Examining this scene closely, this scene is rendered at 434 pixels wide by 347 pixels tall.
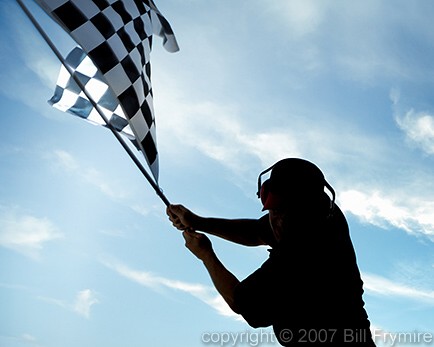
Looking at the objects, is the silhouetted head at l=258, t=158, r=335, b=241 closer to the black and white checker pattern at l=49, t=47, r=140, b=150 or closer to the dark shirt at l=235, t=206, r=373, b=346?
the dark shirt at l=235, t=206, r=373, b=346

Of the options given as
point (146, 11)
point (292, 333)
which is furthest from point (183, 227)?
point (146, 11)

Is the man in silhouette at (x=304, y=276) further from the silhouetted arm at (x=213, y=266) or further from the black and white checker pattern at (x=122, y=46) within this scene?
the black and white checker pattern at (x=122, y=46)

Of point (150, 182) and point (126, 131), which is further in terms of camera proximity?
point (126, 131)

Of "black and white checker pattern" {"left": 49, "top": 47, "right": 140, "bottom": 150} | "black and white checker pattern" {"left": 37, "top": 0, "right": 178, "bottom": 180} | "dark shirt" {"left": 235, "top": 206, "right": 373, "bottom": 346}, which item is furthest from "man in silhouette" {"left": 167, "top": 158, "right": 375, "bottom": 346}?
"black and white checker pattern" {"left": 49, "top": 47, "right": 140, "bottom": 150}

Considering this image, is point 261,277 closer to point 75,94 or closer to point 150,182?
point 150,182

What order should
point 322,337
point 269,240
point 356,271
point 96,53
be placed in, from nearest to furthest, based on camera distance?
point 322,337
point 356,271
point 96,53
point 269,240

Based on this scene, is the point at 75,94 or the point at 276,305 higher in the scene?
the point at 75,94

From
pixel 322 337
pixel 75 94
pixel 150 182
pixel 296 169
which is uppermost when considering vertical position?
pixel 75 94

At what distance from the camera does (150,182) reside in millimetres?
3037

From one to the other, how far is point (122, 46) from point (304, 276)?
216cm

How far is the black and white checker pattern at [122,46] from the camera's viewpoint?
112 inches

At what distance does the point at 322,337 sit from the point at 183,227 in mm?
1422

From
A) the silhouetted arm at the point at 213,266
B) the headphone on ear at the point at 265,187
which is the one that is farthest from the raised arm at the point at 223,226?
the headphone on ear at the point at 265,187

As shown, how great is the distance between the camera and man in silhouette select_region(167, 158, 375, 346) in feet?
6.86
